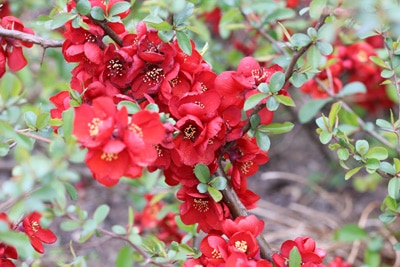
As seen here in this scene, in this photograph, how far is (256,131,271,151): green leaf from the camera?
109 centimetres

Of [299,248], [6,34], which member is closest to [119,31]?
[6,34]

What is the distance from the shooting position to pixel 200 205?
1.12 meters

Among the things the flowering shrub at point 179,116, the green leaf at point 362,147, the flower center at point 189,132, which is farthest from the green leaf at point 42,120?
the green leaf at point 362,147

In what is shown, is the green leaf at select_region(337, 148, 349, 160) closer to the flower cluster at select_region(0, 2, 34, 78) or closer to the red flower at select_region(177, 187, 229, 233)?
the red flower at select_region(177, 187, 229, 233)

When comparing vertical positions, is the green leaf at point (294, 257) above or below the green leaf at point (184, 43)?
below

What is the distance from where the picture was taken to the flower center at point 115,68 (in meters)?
1.07

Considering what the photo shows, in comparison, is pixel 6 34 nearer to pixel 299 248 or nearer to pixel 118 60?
pixel 118 60

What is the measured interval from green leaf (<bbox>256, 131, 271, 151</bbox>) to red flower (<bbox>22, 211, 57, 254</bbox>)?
0.43m

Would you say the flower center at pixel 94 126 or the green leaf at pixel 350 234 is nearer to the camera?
the flower center at pixel 94 126

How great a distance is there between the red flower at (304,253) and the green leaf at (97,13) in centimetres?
54

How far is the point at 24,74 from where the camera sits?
208 centimetres

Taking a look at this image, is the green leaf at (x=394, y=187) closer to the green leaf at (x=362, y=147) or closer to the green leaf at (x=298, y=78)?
the green leaf at (x=362, y=147)

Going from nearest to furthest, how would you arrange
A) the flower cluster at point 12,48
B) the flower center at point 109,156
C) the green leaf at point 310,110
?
the flower center at point 109,156, the flower cluster at point 12,48, the green leaf at point 310,110

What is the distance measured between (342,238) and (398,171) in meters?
0.66
